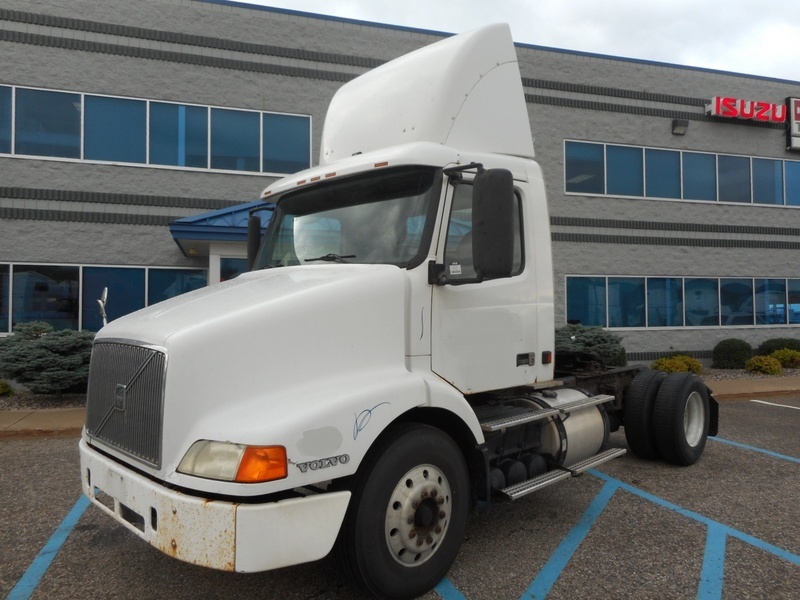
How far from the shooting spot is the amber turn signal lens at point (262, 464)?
2.73 metres

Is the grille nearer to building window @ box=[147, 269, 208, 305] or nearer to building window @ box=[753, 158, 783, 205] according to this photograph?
building window @ box=[147, 269, 208, 305]

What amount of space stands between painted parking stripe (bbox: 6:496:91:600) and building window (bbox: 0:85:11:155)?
9.88 meters

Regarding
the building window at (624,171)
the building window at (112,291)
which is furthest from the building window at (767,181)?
the building window at (112,291)

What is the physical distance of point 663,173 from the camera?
1684 centimetres

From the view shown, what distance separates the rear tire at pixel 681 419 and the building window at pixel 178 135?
1074cm

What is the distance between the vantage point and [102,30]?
12.6 m

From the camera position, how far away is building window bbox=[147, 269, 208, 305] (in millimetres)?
12727

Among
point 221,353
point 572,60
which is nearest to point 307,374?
point 221,353

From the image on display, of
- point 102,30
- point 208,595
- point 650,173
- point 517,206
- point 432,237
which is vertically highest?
point 102,30

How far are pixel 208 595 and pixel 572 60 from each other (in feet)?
52.3

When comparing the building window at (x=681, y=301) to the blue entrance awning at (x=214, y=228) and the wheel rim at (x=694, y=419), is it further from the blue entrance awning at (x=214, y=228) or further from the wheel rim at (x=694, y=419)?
the wheel rim at (x=694, y=419)

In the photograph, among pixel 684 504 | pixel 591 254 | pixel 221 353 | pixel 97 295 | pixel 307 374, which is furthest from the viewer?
pixel 591 254

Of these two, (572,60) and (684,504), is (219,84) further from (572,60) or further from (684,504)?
(684,504)

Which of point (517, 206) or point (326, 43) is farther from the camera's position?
point (326, 43)
